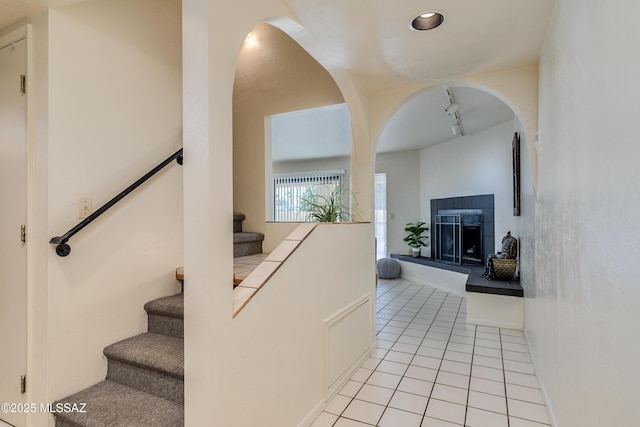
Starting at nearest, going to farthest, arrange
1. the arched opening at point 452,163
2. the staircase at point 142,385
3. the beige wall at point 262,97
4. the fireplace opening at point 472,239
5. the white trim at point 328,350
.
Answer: the staircase at point 142,385 < the white trim at point 328,350 < the beige wall at point 262,97 < the arched opening at point 452,163 < the fireplace opening at point 472,239

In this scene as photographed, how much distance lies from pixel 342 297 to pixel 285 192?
5562mm

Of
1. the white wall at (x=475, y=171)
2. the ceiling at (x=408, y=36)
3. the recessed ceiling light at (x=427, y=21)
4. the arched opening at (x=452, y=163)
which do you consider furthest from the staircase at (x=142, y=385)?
the white wall at (x=475, y=171)

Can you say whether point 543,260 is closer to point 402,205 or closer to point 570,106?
point 570,106

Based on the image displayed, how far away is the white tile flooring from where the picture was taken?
1.96 m

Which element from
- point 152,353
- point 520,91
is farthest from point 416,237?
point 152,353

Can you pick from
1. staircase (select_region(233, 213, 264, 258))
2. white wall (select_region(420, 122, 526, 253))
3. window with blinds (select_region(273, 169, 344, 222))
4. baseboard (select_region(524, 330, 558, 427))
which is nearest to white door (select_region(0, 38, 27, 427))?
staircase (select_region(233, 213, 264, 258))

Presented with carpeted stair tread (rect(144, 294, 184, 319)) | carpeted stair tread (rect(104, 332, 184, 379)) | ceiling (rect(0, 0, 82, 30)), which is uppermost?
ceiling (rect(0, 0, 82, 30))

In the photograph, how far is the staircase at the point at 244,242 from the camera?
2885 millimetres

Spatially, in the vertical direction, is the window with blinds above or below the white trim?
above

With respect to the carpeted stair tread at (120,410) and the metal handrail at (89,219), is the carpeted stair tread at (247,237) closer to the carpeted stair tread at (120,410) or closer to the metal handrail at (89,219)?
the metal handrail at (89,219)

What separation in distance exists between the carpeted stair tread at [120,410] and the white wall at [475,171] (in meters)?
4.28

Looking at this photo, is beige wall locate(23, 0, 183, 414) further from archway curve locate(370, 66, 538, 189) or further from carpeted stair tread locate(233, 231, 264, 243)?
archway curve locate(370, 66, 538, 189)

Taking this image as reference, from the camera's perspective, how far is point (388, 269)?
6.50 meters

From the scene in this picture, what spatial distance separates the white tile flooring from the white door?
1705 mm
